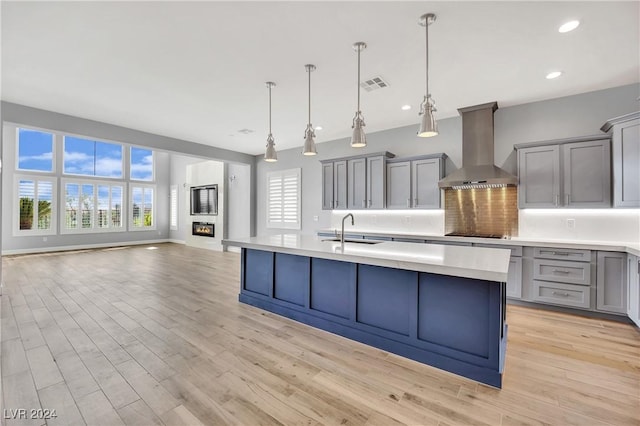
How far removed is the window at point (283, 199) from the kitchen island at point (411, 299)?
12.3 feet

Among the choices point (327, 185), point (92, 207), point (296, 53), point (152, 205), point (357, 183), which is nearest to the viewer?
point (296, 53)

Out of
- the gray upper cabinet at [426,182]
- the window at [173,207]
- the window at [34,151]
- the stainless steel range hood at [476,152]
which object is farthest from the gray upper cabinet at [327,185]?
the window at [34,151]

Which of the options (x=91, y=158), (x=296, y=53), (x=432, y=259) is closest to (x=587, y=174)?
(x=432, y=259)

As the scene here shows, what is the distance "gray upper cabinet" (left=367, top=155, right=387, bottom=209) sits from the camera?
512 centimetres

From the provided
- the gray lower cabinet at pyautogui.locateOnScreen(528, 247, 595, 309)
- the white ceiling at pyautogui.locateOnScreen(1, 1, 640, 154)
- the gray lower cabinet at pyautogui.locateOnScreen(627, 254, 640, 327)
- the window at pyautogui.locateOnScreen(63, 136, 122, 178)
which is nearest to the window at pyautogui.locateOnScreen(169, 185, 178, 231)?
the window at pyautogui.locateOnScreen(63, 136, 122, 178)

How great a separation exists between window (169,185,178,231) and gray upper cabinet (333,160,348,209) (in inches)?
324

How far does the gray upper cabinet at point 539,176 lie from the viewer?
148 inches

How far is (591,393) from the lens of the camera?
76.5 inches

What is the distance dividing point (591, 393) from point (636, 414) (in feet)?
0.73

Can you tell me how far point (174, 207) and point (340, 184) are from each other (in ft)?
28.0

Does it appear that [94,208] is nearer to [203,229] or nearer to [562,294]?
[203,229]

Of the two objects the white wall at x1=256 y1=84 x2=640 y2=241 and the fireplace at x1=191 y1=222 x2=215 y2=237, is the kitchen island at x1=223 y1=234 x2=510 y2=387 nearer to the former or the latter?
the white wall at x1=256 y1=84 x2=640 y2=241

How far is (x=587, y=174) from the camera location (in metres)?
3.56

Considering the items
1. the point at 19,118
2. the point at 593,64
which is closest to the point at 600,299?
the point at 593,64
